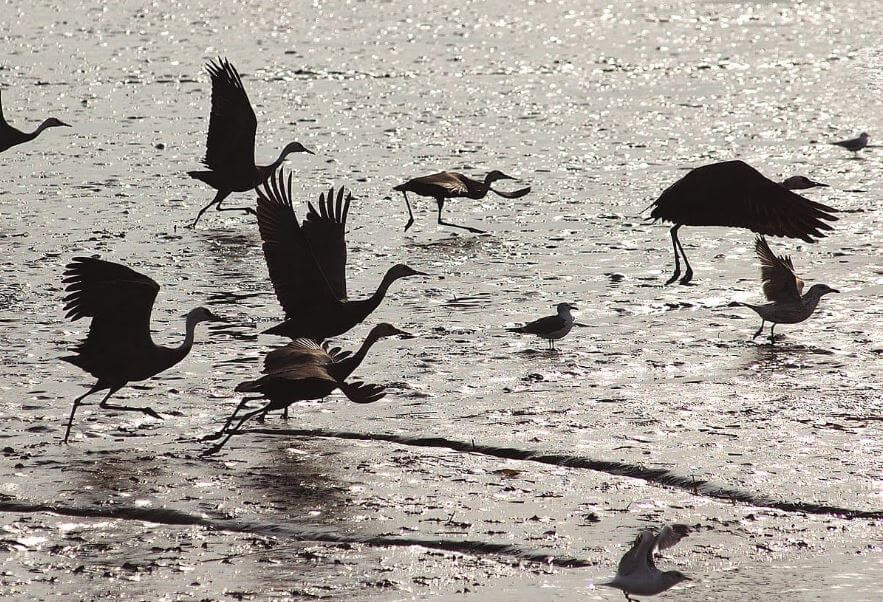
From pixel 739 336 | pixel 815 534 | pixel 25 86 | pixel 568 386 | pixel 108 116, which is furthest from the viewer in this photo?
pixel 25 86

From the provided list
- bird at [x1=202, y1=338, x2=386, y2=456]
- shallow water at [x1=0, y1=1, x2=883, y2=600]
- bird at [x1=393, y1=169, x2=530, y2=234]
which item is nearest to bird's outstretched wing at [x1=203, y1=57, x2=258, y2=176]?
shallow water at [x1=0, y1=1, x2=883, y2=600]

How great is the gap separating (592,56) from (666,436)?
1450cm

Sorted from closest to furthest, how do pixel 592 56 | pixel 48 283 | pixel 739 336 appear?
pixel 739 336, pixel 48 283, pixel 592 56

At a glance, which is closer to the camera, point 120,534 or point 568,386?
point 120,534

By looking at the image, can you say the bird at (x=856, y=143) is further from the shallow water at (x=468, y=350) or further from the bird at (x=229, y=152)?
the bird at (x=229, y=152)

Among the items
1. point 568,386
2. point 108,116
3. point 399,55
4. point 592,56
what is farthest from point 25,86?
point 568,386

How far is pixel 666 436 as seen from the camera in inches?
330

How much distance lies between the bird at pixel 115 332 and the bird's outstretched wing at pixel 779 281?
4.16 m

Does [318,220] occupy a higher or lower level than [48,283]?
higher

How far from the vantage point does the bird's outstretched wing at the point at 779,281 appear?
10469mm

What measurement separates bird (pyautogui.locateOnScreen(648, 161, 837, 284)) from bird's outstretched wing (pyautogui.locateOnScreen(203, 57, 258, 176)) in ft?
15.1

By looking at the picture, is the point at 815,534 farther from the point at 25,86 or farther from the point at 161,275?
the point at 25,86

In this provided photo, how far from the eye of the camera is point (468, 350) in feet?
33.1

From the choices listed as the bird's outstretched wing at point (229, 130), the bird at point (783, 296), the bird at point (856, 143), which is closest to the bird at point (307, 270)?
the bird at point (783, 296)
